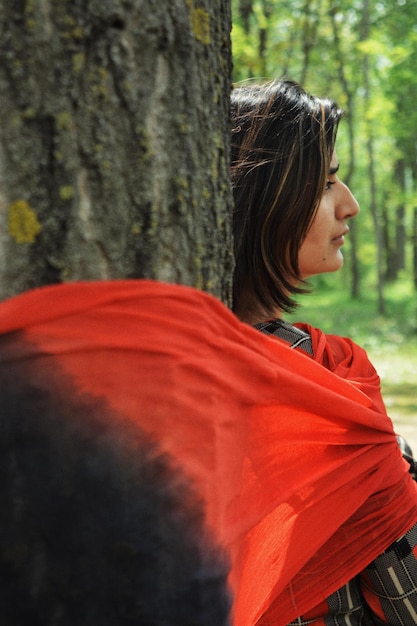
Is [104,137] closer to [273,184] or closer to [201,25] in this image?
[201,25]

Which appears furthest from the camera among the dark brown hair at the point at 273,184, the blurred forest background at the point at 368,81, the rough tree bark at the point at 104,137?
the blurred forest background at the point at 368,81

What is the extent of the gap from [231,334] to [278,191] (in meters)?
0.80

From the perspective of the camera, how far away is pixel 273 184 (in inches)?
82.4

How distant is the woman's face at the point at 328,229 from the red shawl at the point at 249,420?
0.24 m

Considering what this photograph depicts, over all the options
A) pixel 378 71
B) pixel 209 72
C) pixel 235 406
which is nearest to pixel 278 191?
pixel 209 72

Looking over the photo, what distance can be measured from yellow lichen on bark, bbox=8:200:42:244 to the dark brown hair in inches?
37.6

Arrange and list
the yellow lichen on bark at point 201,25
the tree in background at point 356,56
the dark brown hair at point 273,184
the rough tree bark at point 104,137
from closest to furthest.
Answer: the rough tree bark at point 104,137 < the yellow lichen on bark at point 201,25 < the dark brown hair at point 273,184 < the tree in background at point 356,56

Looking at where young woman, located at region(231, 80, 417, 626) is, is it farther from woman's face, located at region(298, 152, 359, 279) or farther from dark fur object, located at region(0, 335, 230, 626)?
dark fur object, located at region(0, 335, 230, 626)

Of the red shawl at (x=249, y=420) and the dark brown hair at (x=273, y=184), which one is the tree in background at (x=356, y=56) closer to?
the dark brown hair at (x=273, y=184)

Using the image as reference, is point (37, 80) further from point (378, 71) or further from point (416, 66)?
point (378, 71)

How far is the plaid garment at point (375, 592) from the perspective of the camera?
6.36 ft

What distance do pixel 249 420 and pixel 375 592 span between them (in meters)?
0.82

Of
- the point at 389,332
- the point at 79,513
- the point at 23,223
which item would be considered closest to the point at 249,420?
the point at 79,513

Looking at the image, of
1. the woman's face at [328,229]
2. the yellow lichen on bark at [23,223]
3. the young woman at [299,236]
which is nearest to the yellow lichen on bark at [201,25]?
the yellow lichen on bark at [23,223]
